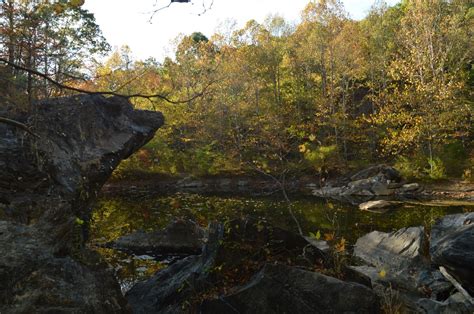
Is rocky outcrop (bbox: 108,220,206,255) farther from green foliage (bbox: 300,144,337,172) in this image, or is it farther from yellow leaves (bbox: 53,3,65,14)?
green foliage (bbox: 300,144,337,172)

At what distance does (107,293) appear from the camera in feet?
17.4

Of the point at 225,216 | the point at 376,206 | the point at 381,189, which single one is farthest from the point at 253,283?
the point at 381,189

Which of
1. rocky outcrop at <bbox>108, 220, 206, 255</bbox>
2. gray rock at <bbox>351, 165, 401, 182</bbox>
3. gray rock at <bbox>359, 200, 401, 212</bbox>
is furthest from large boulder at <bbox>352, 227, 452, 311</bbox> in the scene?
gray rock at <bbox>351, 165, 401, 182</bbox>

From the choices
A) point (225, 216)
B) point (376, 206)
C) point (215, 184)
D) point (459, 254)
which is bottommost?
point (215, 184)

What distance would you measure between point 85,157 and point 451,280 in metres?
11.2

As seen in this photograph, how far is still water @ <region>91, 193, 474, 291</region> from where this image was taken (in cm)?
1101

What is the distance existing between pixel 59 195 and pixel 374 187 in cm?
2167

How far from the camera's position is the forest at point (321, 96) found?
30.0m

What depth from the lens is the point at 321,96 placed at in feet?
128

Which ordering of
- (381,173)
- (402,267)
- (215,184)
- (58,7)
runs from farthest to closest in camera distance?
(215,184), (381,173), (402,267), (58,7)

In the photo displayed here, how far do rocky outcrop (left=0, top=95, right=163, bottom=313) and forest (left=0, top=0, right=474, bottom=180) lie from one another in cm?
1543

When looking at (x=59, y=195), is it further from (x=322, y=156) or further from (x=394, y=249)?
(x=322, y=156)

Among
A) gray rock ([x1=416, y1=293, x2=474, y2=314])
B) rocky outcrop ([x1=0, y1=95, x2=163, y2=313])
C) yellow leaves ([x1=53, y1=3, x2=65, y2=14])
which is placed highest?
yellow leaves ([x1=53, y1=3, x2=65, y2=14])

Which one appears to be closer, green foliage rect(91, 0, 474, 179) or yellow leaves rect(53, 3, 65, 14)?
yellow leaves rect(53, 3, 65, 14)
